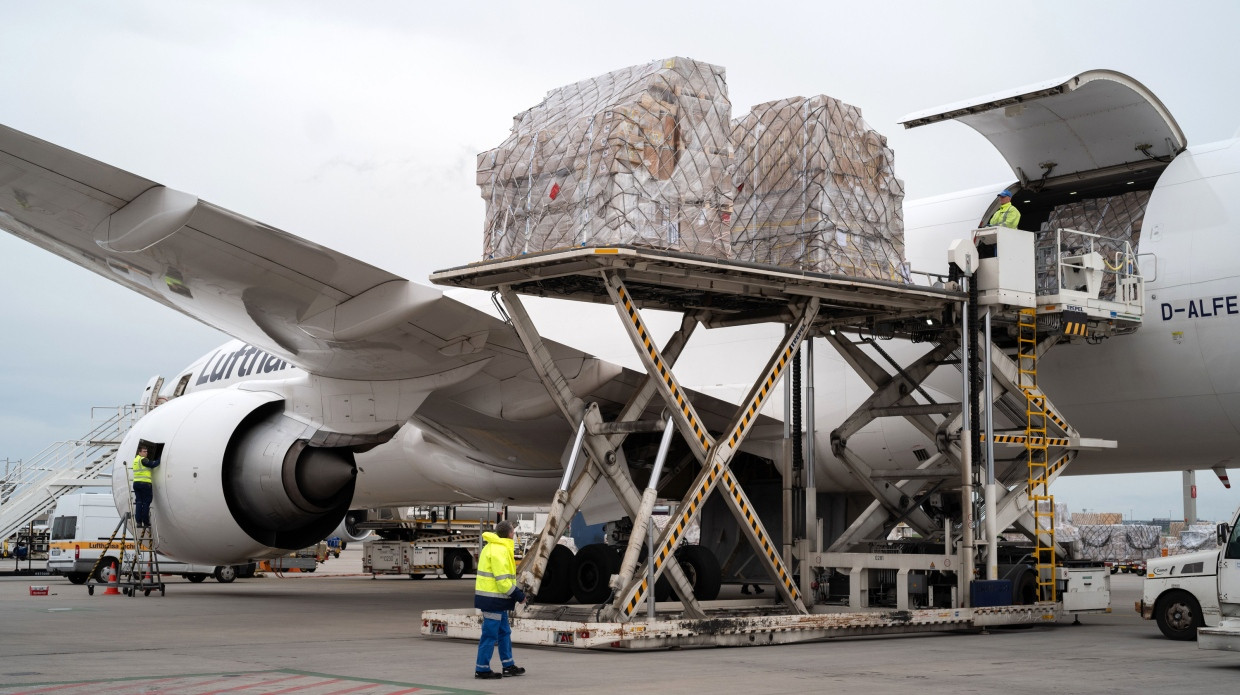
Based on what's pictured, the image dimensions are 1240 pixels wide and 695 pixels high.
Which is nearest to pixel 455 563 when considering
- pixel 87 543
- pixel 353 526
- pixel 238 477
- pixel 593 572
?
pixel 353 526

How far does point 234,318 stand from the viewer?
12.9 metres

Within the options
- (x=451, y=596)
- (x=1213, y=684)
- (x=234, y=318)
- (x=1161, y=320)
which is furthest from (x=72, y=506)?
(x=1213, y=684)

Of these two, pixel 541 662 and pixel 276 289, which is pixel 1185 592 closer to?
pixel 541 662

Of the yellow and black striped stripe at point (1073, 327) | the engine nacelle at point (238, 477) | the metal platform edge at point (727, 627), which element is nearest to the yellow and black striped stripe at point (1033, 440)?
the yellow and black striped stripe at point (1073, 327)

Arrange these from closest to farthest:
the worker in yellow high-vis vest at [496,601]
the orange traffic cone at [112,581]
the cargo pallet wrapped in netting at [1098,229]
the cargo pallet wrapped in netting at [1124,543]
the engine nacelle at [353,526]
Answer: the worker in yellow high-vis vest at [496,601] → the cargo pallet wrapped in netting at [1098,229] → the orange traffic cone at [112,581] → the engine nacelle at [353,526] → the cargo pallet wrapped in netting at [1124,543]

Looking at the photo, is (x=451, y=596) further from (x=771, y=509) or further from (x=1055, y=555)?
(x=1055, y=555)

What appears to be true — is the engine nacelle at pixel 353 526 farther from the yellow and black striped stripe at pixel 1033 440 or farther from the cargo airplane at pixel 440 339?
the yellow and black striped stripe at pixel 1033 440

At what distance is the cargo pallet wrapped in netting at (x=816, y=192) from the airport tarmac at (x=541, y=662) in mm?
3536

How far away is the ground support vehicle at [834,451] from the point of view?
34.1ft

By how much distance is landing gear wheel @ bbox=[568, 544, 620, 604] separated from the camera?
1302cm

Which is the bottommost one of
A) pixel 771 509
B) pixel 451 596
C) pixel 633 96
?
pixel 451 596

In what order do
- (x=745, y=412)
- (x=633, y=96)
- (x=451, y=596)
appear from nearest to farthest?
(x=633, y=96)
(x=745, y=412)
(x=451, y=596)

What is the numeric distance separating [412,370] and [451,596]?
23.6 feet

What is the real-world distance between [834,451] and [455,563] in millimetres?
18037
